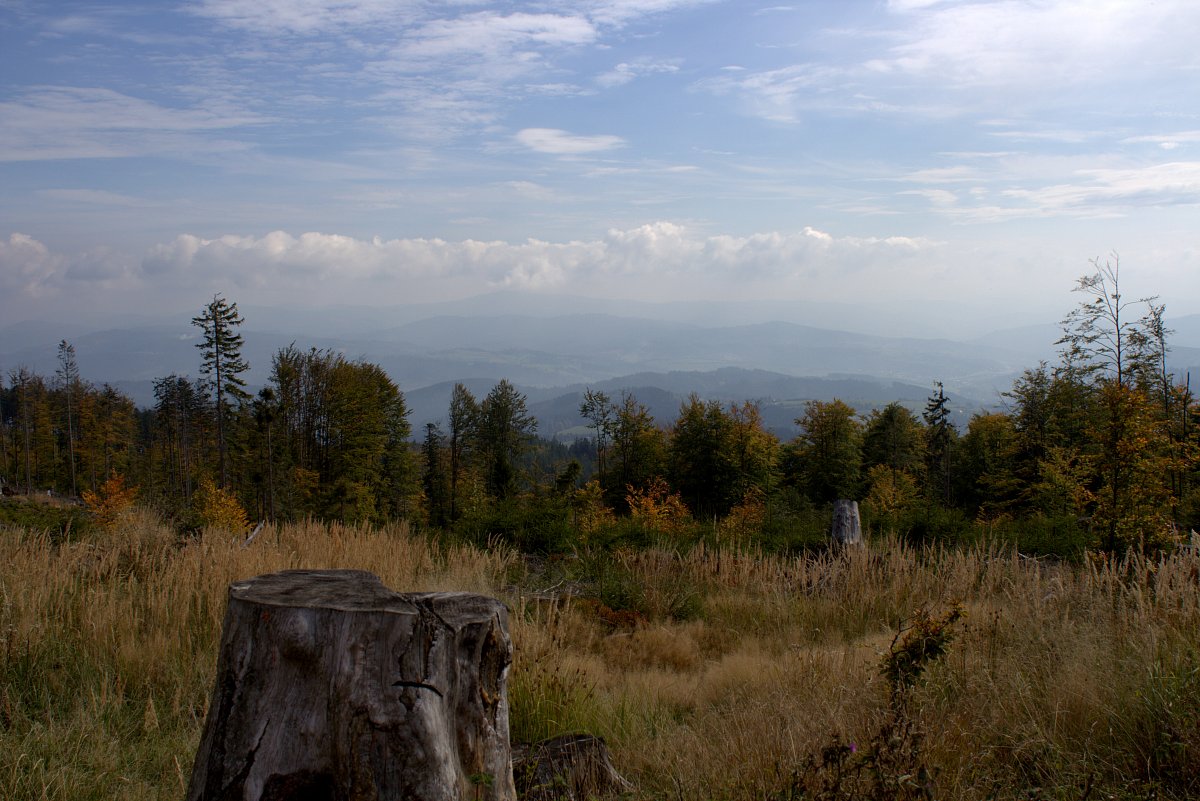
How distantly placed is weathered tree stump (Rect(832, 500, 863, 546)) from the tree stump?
9.00 metres

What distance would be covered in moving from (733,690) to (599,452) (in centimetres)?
4871

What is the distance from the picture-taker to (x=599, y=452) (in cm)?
5359

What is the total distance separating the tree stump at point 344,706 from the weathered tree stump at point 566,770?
3.01ft

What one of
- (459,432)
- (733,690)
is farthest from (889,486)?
(733,690)

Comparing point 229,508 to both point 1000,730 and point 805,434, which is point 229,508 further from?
point 805,434

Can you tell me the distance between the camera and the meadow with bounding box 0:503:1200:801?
3176 mm

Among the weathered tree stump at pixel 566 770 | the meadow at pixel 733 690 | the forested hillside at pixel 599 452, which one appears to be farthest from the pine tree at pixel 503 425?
the weathered tree stump at pixel 566 770

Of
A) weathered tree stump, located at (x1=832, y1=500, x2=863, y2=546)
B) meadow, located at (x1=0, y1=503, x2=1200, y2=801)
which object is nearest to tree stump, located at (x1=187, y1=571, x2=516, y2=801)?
meadow, located at (x1=0, y1=503, x2=1200, y2=801)

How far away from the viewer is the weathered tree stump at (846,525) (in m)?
10.6

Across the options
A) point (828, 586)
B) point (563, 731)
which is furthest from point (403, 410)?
point (563, 731)

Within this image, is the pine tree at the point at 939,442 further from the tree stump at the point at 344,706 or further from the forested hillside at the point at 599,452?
the tree stump at the point at 344,706

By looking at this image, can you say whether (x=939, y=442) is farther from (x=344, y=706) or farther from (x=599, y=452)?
(x=344, y=706)

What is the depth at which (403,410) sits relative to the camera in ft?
151

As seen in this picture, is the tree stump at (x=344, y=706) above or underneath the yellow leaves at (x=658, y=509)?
above
